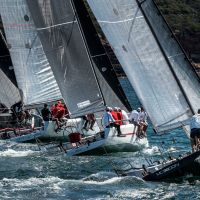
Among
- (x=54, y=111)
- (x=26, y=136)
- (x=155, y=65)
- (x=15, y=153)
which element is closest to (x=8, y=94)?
(x=54, y=111)

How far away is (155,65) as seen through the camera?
25266 mm

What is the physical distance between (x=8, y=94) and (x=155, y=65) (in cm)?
2192

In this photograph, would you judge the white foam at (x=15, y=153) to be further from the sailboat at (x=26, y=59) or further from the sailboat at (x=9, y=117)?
the sailboat at (x=26, y=59)

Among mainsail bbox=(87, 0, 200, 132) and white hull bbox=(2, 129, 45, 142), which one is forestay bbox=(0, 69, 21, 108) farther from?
mainsail bbox=(87, 0, 200, 132)

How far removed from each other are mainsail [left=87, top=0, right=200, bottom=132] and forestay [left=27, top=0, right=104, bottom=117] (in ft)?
27.7

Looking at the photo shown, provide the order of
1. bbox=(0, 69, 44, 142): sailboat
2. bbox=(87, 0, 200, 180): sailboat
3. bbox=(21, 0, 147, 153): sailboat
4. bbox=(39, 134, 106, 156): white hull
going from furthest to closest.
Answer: bbox=(0, 69, 44, 142): sailboat → bbox=(21, 0, 147, 153): sailboat → bbox=(39, 134, 106, 156): white hull → bbox=(87, 0, 200, 180): sailboat

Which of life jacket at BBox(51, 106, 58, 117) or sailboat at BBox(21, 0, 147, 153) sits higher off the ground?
sailboat at BBox(21, 0, 147, 153)

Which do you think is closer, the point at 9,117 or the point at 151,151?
the point at 151,151

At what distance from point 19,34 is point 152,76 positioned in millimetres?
18886

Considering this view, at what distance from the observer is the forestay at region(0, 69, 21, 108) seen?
45750 millimetres

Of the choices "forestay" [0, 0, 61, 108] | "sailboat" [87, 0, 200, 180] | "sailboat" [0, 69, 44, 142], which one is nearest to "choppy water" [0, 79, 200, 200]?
"sailboat" [87, 0, 200, 180]

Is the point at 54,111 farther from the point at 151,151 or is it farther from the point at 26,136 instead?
the point at 151,151

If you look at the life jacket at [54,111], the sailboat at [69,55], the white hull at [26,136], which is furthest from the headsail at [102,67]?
the white hull at [26,136]

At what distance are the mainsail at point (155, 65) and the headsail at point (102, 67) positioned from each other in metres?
10.7
